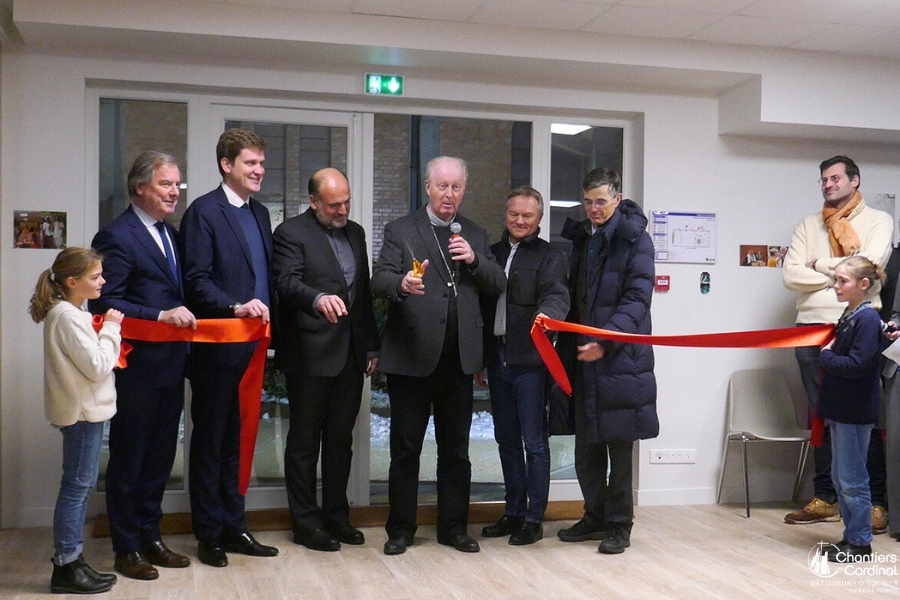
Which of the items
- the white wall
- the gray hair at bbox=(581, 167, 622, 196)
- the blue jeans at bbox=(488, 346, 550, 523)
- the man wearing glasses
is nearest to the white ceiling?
the white wall

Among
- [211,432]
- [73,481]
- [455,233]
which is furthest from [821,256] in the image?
[73,481]

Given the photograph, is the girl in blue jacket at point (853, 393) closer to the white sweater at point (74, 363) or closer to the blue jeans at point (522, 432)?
the blue jeans at point (522, 432)

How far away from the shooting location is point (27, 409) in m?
4.46

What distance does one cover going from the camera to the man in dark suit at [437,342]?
13.2 ft

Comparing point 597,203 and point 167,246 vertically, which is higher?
point 597,203

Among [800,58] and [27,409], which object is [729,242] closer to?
[800,58]

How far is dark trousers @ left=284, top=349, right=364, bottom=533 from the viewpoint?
163 inches

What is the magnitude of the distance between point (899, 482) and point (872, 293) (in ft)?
3.20

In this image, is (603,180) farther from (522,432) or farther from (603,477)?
(603,477)

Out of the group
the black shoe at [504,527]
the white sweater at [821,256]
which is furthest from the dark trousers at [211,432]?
the white sweater at [821,256]

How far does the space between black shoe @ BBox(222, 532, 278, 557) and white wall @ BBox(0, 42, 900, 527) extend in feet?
3.62

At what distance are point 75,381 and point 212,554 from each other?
1031mm

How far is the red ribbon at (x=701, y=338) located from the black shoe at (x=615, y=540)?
0.82m

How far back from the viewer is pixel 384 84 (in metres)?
4.86
